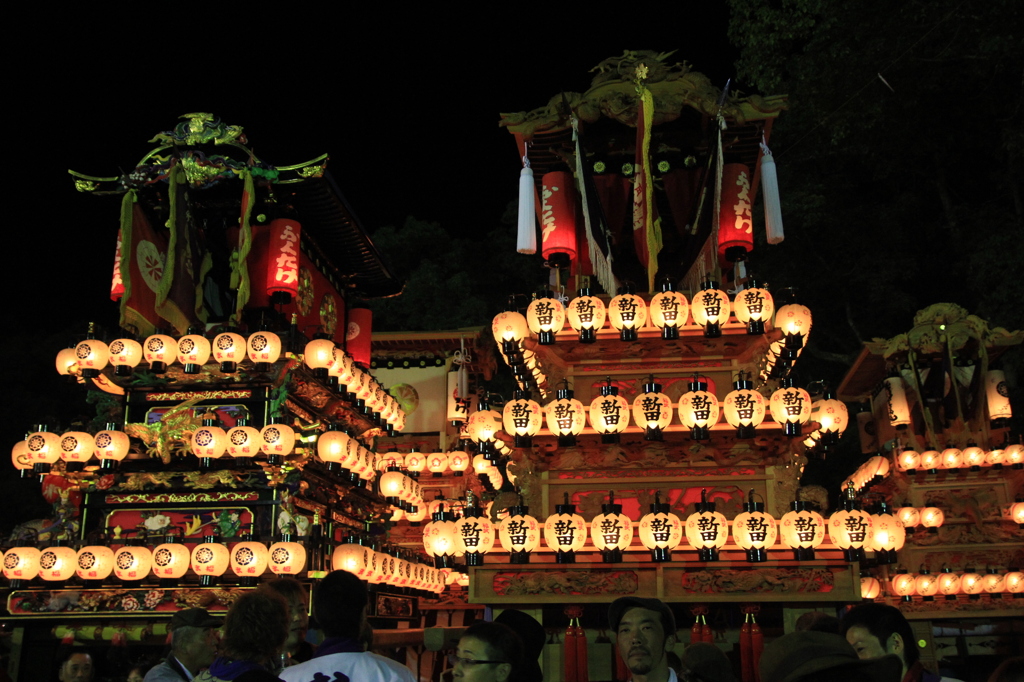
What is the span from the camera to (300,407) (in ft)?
52.5

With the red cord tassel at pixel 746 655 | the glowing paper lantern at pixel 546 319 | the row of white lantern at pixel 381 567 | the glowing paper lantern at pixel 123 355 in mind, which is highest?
the glowing paper lantern at pixel 123 355

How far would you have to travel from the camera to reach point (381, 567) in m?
15.7

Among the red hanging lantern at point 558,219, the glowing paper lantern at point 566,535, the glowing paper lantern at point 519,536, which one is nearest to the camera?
the glowing paper lantern at point 566,535

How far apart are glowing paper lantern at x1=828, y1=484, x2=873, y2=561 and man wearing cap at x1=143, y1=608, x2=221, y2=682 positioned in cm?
765

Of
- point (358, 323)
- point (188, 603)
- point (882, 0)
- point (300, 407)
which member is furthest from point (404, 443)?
point (882, 0)

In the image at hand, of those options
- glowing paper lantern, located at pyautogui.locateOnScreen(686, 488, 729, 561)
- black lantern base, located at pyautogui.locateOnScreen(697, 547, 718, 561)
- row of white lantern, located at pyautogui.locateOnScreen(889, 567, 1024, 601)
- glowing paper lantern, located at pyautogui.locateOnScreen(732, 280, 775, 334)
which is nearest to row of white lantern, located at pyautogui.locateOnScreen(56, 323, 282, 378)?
glowing paper lantern, located at pyautogui.locateOnScreen(732, 280, 775, 334)

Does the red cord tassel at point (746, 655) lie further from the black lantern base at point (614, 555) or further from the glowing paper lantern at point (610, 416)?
the glowing paper lantern at point (610, 416)

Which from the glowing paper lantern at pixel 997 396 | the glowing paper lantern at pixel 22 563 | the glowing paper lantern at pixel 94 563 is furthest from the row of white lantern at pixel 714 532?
the glowing paper lantern at pixel 997 396

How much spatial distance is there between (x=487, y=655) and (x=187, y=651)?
2365 mm

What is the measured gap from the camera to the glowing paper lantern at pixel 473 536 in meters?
10.6

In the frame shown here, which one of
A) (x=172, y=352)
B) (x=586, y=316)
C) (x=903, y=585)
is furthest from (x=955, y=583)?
(x=172, y=352)

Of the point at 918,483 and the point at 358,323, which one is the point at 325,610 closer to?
the point at 358,323

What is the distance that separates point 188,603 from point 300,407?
155 inches

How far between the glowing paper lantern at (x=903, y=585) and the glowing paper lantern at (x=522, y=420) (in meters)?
11.9
